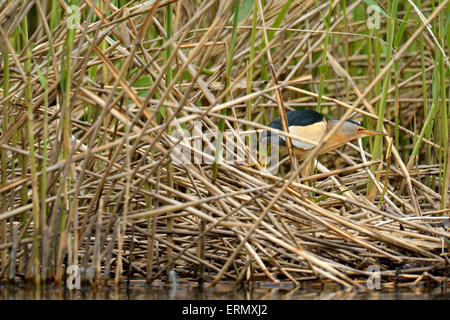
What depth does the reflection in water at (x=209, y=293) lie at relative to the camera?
2109 mm

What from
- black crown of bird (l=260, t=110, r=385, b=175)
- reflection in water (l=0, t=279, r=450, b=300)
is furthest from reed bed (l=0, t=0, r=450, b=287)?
black crown of bird (l=260, t=110, r=385, b=175)

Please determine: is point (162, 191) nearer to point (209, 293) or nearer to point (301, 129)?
point (209, 293)

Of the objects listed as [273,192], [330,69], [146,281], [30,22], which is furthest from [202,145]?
[30,22]

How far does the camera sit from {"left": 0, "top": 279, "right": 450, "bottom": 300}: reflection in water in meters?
2.11

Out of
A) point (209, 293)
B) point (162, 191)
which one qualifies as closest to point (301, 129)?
point (162, 191)

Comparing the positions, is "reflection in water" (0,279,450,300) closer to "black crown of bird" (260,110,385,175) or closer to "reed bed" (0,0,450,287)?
"reed bed" (0,0,450,287)

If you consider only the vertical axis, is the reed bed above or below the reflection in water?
above

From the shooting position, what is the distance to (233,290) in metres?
2.27

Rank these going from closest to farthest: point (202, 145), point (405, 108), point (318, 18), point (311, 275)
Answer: point (311, 275)
point (202, 145)
point (318, 18)
point (405, 108)

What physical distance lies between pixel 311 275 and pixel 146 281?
560 millimetres

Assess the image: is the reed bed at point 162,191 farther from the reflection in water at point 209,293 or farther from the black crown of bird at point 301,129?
the black crown of bird at point 301,129

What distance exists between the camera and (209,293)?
2.21 metres

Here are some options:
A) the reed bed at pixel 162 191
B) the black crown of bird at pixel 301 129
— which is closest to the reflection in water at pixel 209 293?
the reed bed at pixel 162 191
